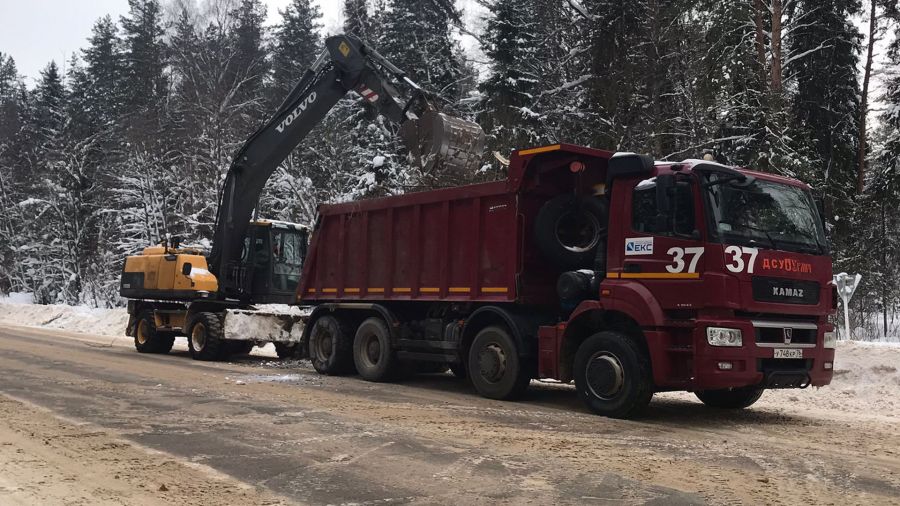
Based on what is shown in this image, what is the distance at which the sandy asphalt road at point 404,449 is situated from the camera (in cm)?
534

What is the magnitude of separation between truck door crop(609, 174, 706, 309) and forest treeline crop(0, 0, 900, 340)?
12.6 ft

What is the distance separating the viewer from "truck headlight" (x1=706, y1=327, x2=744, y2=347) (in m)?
7.97

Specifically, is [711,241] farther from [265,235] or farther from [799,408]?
[265,235]

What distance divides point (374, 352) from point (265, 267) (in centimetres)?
510

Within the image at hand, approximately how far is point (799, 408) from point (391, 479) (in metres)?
6.91

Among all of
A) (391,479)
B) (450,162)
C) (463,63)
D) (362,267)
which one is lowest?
(391,479)

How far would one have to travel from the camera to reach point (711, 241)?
26.8 ft

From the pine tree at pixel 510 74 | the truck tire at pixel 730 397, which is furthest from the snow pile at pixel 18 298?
the truck tire at pixel 730 397

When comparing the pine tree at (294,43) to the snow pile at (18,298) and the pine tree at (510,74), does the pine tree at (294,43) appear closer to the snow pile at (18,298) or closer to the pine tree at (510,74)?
the pine tree at (510,74)

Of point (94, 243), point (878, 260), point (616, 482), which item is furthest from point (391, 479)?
point (94, 243)

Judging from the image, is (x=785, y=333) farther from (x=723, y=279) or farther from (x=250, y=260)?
(x=250, y=260)

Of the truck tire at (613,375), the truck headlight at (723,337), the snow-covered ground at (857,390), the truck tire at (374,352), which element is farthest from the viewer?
the truck tire at (374,352)

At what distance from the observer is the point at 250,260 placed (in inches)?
656

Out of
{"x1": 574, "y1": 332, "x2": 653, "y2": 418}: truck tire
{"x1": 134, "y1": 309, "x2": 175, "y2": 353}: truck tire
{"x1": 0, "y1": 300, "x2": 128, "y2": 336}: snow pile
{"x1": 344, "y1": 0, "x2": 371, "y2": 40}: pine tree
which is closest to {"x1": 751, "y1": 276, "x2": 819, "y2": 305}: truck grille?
{"x1": 574, "y1": 332, "x2": 653, "y2": 418}: truck tire
